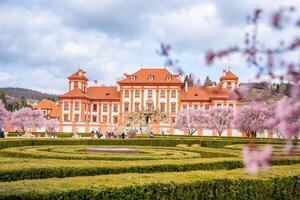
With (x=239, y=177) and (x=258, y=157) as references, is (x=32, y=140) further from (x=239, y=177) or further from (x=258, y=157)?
(x=258, y=157)

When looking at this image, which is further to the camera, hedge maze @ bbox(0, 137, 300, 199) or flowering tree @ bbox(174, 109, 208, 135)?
flowering tree @ bbox(174, 109, 208, 135)

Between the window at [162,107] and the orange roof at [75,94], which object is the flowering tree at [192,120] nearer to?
the window at [162,107]

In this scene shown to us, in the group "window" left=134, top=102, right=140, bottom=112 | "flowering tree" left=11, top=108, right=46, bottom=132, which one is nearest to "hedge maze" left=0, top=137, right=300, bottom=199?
"flowering tree" left=11, top=108, right=46, bottom=132

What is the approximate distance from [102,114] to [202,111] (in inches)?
751

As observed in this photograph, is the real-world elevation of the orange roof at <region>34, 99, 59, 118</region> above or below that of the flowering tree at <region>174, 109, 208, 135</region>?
above

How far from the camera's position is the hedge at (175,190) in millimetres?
6000

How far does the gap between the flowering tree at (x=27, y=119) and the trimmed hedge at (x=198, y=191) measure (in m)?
51.3

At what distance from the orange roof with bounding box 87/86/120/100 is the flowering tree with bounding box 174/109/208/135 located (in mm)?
14349

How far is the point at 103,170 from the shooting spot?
32.1 feet

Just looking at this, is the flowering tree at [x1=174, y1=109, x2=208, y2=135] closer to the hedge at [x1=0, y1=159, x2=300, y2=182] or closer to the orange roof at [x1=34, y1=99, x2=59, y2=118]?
the orange roof at [x1=34, y1=99, x2=59, y2=118]

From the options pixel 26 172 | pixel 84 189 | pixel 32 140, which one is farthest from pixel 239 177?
pixel 32 140

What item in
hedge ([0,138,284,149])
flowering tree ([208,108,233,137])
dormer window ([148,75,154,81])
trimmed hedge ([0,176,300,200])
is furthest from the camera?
dormer window ([148,75,154,81])

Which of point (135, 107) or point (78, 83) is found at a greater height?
point (78, 83)

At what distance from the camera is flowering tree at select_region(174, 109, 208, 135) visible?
2157 inches
